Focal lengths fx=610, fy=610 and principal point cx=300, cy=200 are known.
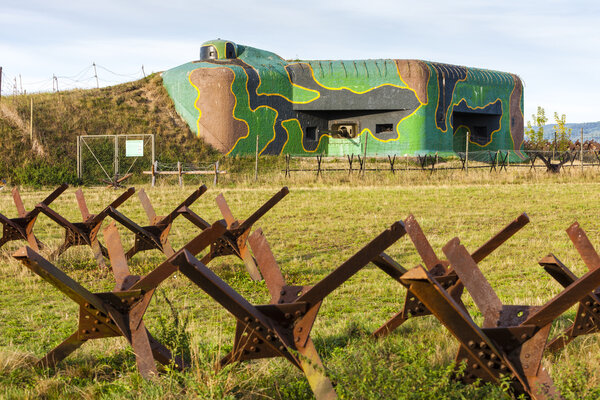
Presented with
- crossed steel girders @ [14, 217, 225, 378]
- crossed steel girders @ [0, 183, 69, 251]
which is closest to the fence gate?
crossed steel girders @ [0, 183, 69, 251]

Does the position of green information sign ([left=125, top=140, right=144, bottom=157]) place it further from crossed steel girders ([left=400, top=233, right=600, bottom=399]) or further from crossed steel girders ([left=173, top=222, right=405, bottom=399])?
crossed steel girders ([left=400, top=233, right=600, bottom=399])

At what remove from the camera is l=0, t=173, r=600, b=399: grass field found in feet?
11.2

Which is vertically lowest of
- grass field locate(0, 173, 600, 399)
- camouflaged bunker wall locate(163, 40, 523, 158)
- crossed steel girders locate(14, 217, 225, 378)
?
grass field locate(0, 173, 600, 399)

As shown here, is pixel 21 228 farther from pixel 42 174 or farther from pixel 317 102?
pixel 317 102

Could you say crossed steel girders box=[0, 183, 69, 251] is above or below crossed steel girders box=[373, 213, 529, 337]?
below

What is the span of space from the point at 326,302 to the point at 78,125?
87.4 feet

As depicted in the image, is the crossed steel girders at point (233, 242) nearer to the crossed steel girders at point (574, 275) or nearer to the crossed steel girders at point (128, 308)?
the crossed steel girders at point (128, 308)

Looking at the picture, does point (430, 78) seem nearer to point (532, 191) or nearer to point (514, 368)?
point (532, 191)

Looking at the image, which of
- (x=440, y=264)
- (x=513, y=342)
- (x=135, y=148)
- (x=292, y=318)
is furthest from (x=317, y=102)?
(x=513, y=342)

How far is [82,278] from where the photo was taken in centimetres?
852

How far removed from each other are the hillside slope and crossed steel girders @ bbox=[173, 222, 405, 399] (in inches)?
1024

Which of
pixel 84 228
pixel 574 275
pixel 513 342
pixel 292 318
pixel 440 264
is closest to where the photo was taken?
pixel 513 342

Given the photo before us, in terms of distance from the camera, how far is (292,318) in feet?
10.7

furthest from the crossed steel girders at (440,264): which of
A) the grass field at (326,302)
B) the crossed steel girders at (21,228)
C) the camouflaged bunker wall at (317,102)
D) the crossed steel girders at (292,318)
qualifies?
the camouflaged bunker wall at (317,102)
